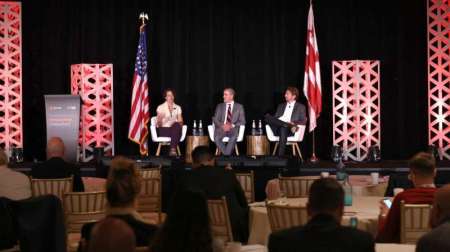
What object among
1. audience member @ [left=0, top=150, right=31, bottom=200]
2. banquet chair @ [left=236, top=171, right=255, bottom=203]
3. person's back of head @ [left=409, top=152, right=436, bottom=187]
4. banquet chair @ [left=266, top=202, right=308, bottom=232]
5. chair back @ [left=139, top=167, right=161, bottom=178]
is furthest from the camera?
chair back @ [left=139, top=167, right=161, bottom=178]

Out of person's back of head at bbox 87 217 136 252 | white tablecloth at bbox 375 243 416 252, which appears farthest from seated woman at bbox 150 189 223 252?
white tablecloth at bbox 375 243 416 252

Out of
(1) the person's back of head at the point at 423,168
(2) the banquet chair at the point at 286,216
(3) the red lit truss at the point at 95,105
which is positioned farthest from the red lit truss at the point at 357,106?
(1) the person's back of head at the point at 423,168

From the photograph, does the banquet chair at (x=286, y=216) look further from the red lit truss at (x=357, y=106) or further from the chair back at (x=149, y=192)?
the red lit truss at (x=357, y=106)

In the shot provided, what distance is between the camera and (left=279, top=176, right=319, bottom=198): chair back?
7328 millimetres

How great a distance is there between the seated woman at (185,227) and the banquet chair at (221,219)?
2883 mm

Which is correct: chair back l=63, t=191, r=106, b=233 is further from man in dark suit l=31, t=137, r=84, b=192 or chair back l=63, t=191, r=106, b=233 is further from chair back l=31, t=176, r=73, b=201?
man in dark suit l=31, t=137, r=84, b=192

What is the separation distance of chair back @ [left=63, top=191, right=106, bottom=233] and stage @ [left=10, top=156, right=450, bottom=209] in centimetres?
308

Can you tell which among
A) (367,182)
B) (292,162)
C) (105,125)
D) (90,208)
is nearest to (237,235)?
(90,208)

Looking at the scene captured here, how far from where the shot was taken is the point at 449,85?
13180mm

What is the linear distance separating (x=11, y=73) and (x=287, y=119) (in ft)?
14.0

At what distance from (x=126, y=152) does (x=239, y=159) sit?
12.3 feet

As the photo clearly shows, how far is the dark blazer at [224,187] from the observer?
21.0ft

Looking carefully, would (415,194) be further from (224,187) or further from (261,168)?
(261,168)

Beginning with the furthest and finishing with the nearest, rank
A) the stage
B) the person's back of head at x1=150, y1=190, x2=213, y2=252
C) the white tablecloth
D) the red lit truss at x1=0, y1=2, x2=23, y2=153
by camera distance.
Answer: the red lit truss at x1=0, y1=2, x2=23, y2=153 < the stage < the white tablecloth < the person's back of head at x1=150, y1=190, x2=213, y2=252
